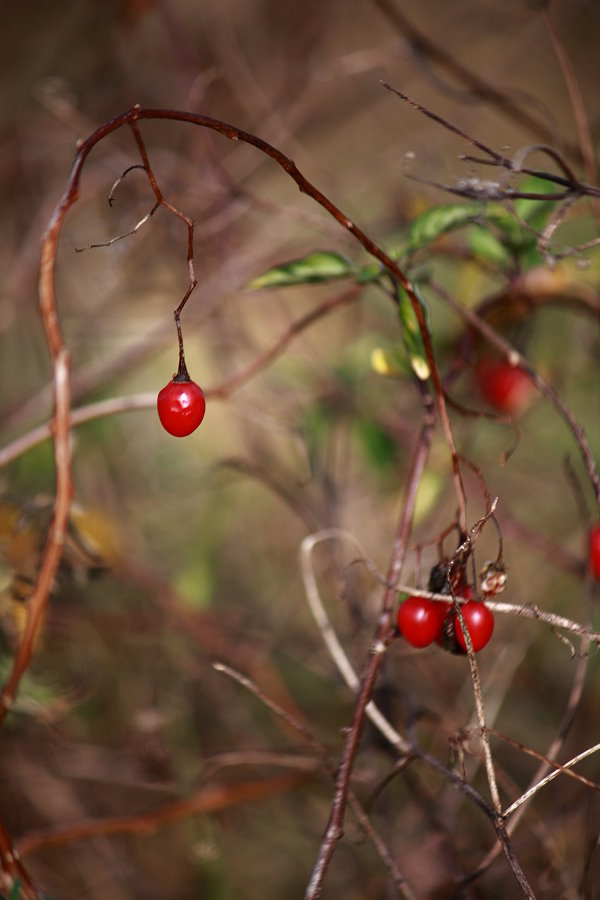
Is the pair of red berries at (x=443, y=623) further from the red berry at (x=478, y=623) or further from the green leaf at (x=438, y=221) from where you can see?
the green leaf at (x=438, y=221)

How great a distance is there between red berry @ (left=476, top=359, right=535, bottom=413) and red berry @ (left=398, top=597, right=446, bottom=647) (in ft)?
1.92

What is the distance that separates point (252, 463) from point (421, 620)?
836mm

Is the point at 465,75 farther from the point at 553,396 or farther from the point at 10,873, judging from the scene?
the point at 10,873

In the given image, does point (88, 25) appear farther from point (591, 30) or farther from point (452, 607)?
point (452, 607)

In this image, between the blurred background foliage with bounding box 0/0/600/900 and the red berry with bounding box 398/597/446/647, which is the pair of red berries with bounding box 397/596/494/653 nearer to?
the red berry with bounding box 398/597/446/647

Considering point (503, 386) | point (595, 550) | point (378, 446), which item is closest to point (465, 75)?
point (503, 386)

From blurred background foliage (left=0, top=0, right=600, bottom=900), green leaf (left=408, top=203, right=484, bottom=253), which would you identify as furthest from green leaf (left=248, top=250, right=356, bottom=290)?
blurred background foliage (left=0, top=0, right=600, bottom=900)

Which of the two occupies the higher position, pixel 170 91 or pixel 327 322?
pixel 170 91

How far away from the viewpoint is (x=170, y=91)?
1601mm

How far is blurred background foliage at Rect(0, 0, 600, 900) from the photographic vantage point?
107cm

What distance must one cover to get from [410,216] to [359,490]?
51 cm

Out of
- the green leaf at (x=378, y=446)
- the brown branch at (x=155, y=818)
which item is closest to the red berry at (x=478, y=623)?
the brown branch at (x=155, y=818)

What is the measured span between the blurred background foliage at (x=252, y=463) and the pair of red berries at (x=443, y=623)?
0.98 ft

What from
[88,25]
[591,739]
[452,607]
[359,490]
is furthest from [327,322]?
[452,607]
